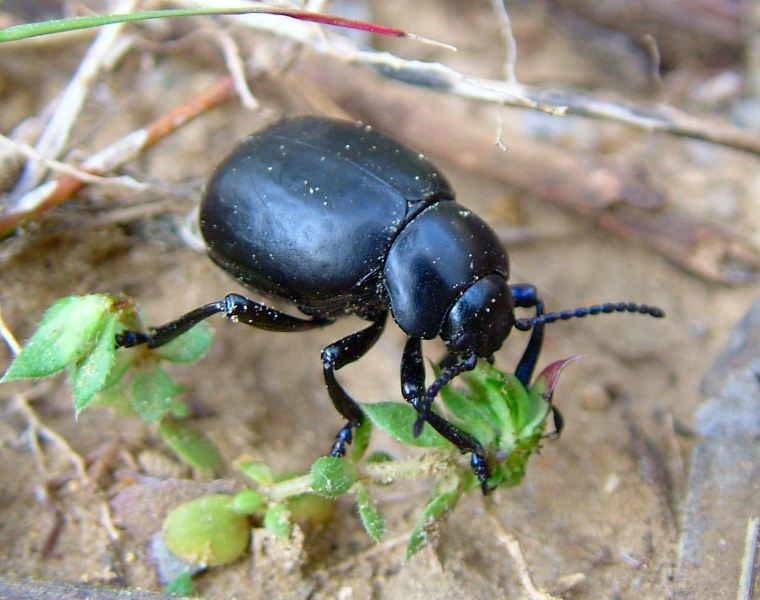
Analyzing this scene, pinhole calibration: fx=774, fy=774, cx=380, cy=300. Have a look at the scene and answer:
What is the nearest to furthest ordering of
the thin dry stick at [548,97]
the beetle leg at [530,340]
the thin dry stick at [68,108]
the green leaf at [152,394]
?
1. the green leaf at [152,394]
2. the beetle leg at [530,340]
3. the thin dry stick at [68,108]
4. the thin dry stick at [548,97]

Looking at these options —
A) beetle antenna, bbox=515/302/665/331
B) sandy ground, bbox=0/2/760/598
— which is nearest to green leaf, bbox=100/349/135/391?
sandy ground, bbox=0/2/760/598

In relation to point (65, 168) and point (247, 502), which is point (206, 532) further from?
point (65, 168)

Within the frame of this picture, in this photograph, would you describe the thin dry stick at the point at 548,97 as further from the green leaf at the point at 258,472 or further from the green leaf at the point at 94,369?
the green leaf at the point at 258,472

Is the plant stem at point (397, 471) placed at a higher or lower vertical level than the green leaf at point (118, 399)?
lower

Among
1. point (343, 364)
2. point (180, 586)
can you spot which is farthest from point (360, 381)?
point (180, 586)

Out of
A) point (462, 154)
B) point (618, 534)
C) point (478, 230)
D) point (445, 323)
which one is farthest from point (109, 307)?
point (462, 154)

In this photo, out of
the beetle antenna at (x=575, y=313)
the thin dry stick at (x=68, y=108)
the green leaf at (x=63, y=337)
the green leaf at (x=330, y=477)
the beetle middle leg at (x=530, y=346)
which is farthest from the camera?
the thin dry stick at (x=68, y=108)

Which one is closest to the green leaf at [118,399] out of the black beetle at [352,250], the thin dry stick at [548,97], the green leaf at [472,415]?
the black beetle at [352,250]

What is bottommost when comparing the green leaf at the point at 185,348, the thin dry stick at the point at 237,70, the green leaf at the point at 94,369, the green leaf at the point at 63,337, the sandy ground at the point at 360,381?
the sandy ground at the point at 360,381
